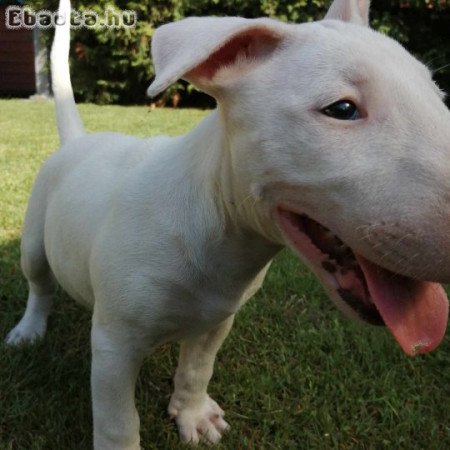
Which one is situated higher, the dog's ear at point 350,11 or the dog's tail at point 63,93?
the dog's ear at point 350,11

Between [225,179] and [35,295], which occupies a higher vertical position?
[225,179]

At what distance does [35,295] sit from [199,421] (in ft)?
3.42

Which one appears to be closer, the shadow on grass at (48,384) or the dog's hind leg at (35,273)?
the shadow on grass at (48,384)

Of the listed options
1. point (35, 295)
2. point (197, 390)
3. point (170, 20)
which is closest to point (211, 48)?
point (197, 390)

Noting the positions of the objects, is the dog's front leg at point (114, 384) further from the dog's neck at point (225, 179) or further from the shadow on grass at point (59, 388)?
the dog's neck at point (225, 179)

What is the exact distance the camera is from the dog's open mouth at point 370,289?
57.5 inches

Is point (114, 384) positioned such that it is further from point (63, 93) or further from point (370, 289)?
point (63, 93)

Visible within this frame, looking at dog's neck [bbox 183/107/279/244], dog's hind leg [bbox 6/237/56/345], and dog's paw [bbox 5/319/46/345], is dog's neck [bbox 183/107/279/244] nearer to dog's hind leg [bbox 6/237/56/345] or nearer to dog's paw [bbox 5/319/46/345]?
dog's hind leg [bbox 6/237/56/345]

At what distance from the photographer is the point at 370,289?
1469mm

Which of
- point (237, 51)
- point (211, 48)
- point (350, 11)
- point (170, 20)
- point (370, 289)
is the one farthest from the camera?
point (170, 20)

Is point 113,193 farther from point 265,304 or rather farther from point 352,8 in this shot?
point 265,304

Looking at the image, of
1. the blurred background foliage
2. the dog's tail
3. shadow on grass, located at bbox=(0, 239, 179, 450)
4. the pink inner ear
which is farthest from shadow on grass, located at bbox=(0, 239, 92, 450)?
the blurred background foliage

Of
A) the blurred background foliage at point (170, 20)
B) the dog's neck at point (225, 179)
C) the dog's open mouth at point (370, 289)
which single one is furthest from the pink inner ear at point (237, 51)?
the blurred background foliage at point (170, 20)

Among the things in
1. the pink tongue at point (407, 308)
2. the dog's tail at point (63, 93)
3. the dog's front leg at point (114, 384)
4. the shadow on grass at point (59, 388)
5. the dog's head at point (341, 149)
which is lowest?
the shadow on grass at point (59, 388)
